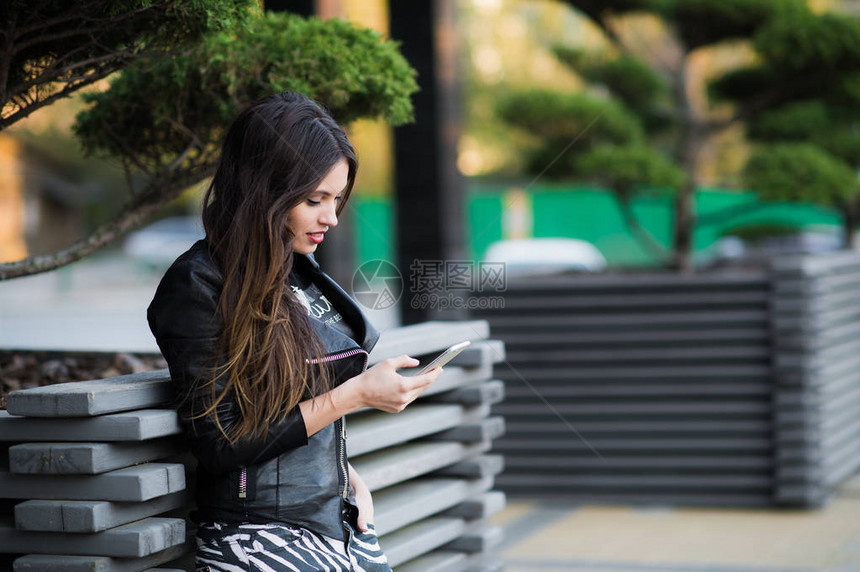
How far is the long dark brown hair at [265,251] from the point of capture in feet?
6.31

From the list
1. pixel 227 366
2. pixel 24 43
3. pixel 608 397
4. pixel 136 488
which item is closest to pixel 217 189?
pixel 227 366

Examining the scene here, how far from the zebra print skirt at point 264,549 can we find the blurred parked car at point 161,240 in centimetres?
2840

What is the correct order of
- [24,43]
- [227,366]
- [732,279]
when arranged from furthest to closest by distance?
[732,279] < [24,43] < [227,366]

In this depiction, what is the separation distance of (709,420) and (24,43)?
4080 mm

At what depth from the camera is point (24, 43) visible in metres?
2.59

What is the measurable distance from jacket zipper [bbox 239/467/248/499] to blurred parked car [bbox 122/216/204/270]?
28.4 meters

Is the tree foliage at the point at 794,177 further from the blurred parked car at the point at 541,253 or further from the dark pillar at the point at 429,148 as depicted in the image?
the blurred parked car at the point at 541,253

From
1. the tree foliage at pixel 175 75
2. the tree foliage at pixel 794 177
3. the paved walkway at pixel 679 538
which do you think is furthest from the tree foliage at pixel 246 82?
the tree foliage at pixel 794 177

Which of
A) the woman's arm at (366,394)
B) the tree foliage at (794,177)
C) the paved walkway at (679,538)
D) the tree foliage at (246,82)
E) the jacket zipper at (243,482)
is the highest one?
the tree foliage at (246,82)

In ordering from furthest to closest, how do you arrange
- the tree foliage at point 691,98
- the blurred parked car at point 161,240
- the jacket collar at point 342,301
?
the blurred parked car at point 161,240 < the tree foliage at point 691,98 < the jacket collar at point 342,301

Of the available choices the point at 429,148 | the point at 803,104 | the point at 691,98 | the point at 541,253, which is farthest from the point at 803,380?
the point at 541,253

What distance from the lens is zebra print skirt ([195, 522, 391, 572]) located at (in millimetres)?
1957

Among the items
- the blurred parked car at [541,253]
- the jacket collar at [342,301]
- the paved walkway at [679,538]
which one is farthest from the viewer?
the blurred parked car at [541,253]

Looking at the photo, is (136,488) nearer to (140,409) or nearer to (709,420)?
(140,409)
